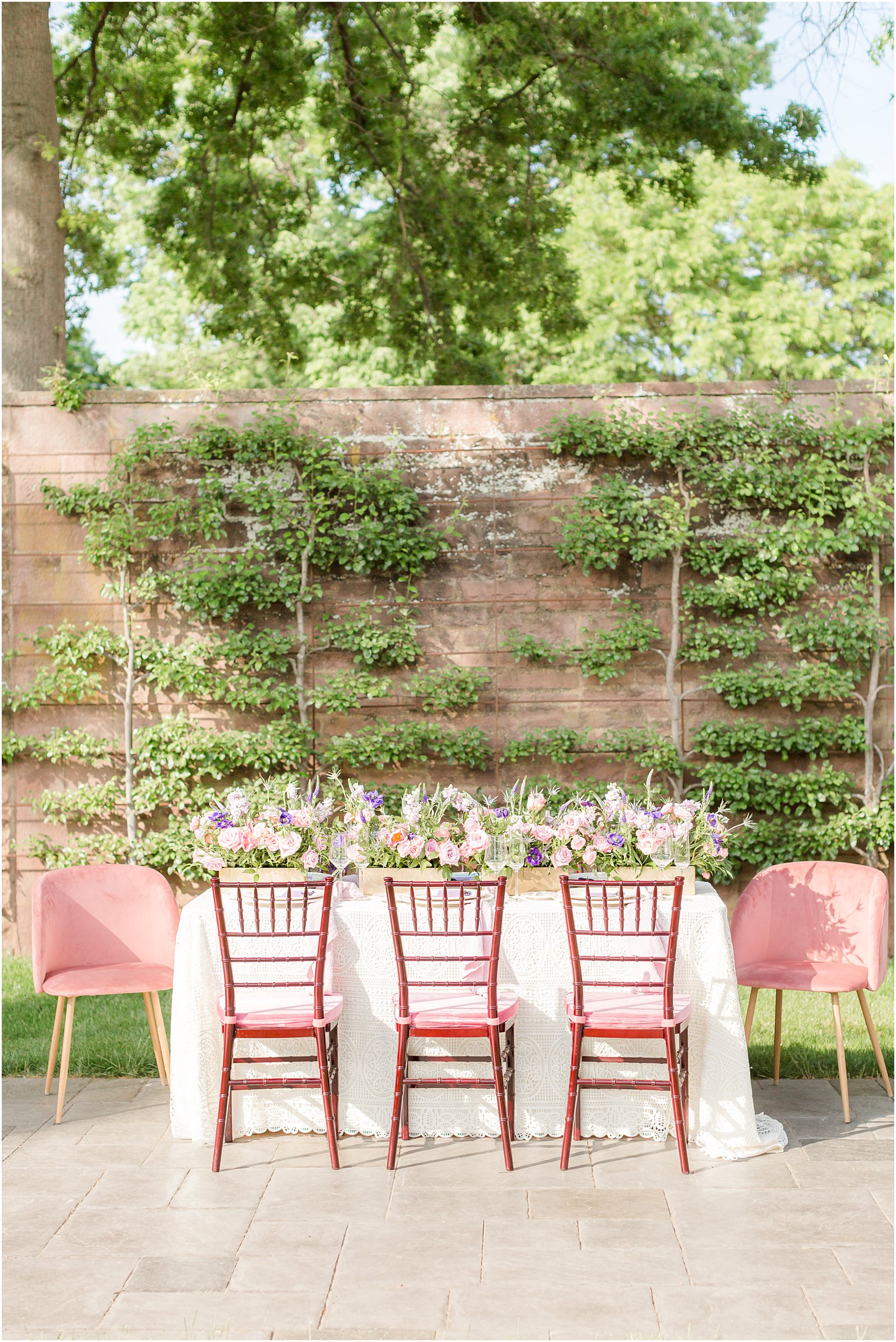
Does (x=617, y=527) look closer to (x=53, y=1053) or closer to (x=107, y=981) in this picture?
(x=107, y=981)

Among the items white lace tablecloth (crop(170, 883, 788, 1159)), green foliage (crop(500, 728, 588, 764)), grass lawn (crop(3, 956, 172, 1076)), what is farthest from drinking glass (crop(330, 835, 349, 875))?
green foliage (crop(500, 728, 588, 764))

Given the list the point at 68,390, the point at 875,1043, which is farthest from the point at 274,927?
the point at 68,390

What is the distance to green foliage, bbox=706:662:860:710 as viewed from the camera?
6617 mm

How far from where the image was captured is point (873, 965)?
169 inches

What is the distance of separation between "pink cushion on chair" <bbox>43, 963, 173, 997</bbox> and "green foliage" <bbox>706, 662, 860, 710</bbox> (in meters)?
3.49

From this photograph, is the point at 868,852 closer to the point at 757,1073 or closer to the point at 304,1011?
the point at 757,1073

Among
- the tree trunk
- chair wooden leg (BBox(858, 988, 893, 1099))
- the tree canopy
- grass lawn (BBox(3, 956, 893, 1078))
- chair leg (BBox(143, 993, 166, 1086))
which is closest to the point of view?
chair wooden leg (BBox(858, 988, 893, 1099))

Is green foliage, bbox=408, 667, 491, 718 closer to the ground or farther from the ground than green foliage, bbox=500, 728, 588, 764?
farther from the ground

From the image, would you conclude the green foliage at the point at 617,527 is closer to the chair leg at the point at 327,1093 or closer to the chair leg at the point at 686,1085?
the chair leg at the point at 686,1085

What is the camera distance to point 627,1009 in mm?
3738

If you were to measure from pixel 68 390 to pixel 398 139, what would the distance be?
10.1 ft

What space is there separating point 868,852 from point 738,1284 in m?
4.10

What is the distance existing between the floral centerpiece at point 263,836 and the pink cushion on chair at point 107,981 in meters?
0.51

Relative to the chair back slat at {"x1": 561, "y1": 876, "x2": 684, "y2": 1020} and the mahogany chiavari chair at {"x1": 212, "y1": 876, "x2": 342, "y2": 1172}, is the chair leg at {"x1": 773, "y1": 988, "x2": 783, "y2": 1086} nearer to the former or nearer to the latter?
the chair back slat at {"x1": 561, "y1": 876, "x2": 684, "y2": 1020}
